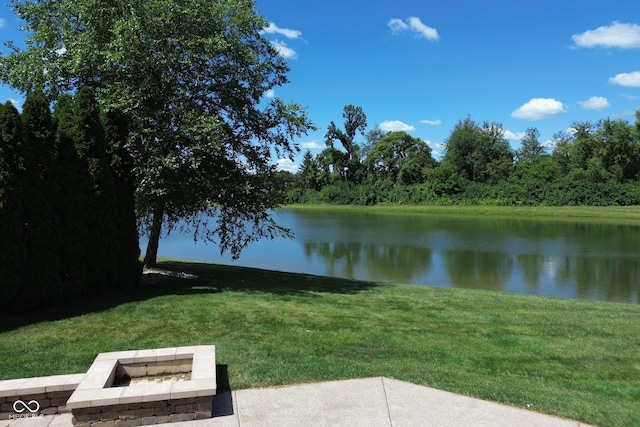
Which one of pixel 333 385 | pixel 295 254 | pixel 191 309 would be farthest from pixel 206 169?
pixel 295 254

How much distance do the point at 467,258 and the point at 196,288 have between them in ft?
46.2

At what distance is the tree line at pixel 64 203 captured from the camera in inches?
275

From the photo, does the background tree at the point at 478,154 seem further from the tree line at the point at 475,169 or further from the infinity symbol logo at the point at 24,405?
the infinity symbol logo at the point at 24,405

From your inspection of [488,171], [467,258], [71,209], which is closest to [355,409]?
[71,209]

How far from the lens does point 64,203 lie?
7.96 m

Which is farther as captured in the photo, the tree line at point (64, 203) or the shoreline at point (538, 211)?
the shoreline at point (538, 211)

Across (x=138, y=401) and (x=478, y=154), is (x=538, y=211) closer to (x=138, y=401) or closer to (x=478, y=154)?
(x=478, y=154)

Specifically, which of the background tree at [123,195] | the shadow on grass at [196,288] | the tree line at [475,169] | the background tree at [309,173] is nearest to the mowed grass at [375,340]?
the shadow on grass at [196,288]

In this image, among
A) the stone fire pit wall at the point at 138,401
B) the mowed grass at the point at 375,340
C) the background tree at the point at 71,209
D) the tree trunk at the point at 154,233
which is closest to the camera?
the stone fire pit wall at the point at 138,401

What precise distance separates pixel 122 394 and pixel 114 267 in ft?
18.2

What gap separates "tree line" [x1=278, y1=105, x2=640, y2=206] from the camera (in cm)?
5619

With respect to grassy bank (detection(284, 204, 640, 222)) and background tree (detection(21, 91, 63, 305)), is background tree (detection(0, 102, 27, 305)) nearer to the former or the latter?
background tree (detection(21, 91, 63, 305))

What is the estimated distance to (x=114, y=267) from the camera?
29.2 ft

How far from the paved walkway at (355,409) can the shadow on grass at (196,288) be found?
371 cm
